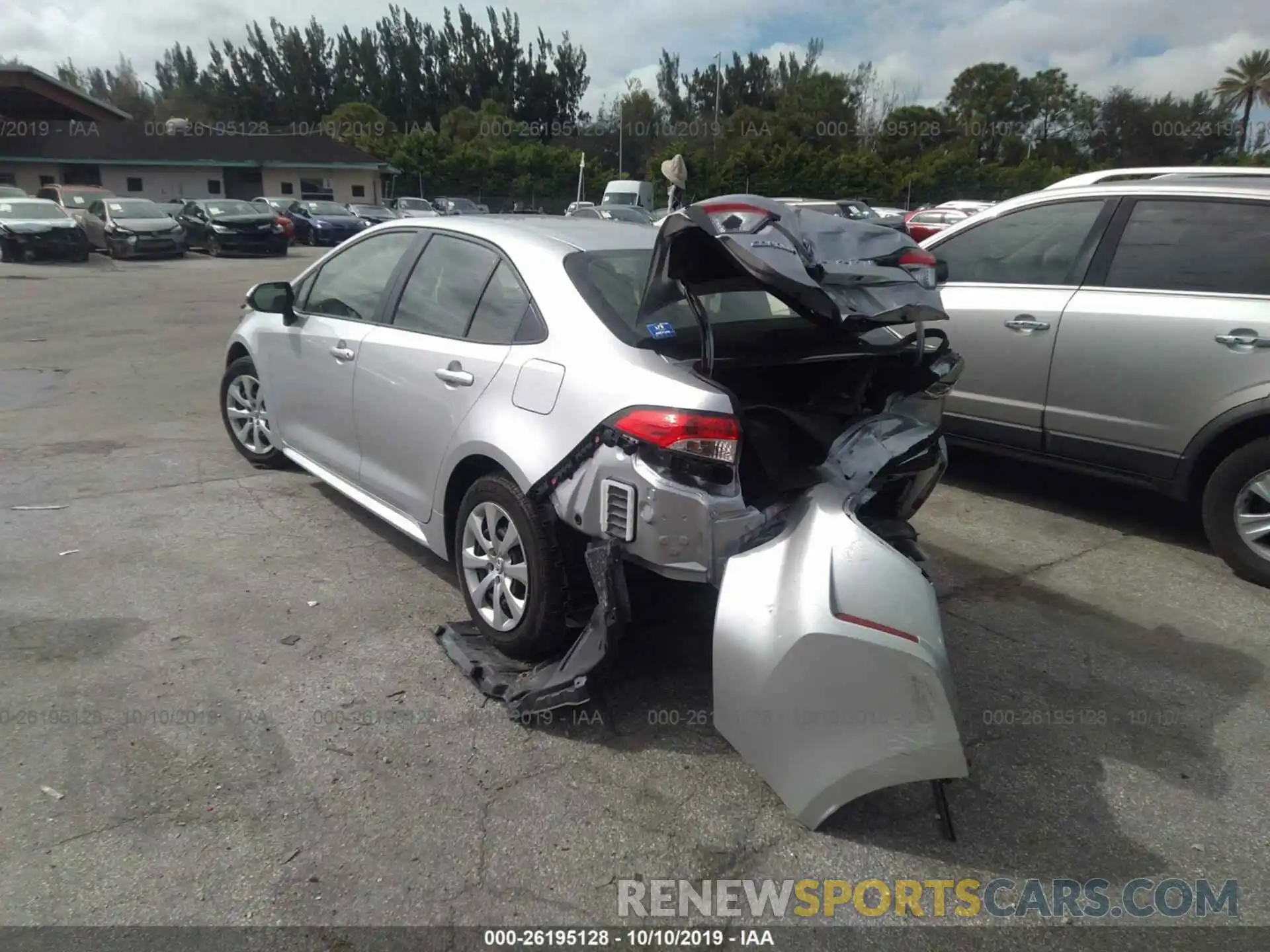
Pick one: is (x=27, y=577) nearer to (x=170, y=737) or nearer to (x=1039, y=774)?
(x=170, y=737)

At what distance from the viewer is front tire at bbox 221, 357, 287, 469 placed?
574 cm

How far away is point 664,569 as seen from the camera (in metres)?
3.05

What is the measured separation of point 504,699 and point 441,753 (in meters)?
0.32

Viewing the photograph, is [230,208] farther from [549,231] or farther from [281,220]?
[549,231]

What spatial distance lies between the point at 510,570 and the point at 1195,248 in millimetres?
3983

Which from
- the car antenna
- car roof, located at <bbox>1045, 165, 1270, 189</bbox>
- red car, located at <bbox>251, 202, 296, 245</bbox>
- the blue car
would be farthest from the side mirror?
the blue car

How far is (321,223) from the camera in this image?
3058 centimetres

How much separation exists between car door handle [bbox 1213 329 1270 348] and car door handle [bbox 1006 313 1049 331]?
0.90 metres

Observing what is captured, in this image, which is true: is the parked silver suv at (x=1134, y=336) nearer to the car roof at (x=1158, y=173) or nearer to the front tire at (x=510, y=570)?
the car roof at (x=1158, y=173)

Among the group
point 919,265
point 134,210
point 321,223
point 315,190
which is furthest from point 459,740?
point 315,190

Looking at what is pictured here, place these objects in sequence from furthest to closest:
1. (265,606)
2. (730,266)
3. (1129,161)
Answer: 1. (1129,161)
2. (265,606)
3. (730,266)

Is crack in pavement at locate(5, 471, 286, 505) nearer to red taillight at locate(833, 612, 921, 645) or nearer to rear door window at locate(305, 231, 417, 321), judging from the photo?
rear door window at locate(305, 231, 417, 321)

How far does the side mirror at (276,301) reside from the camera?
511 cm

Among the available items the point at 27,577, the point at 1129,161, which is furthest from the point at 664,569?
the point at 1129,161
